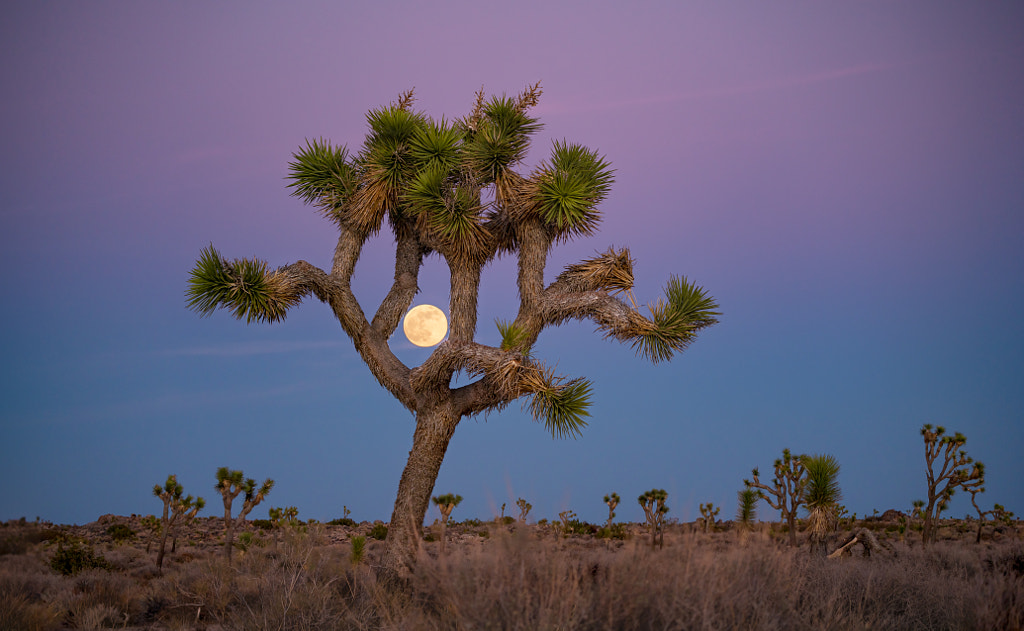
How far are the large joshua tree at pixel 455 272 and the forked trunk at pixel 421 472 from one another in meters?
0.02

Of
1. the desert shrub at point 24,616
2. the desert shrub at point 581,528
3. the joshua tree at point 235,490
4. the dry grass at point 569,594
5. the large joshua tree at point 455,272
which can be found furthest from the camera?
the desert shrub at point 581,528

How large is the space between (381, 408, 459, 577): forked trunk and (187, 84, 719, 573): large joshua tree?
0.9 inches

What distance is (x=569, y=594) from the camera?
5.34 meters

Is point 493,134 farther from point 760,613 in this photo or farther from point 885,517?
point 885,517

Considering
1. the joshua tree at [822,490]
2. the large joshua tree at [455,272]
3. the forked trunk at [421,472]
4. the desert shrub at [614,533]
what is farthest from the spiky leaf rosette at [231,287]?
the desert shrub at [614,533]

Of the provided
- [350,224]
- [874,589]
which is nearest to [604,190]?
[350,224]

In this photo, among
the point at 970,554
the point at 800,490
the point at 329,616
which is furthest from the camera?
the point at 800,490

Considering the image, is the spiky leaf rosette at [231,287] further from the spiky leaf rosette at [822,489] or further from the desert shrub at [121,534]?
the desert shrub at [121,534]

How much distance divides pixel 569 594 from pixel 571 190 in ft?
29.4

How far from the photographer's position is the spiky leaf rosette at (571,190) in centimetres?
1310

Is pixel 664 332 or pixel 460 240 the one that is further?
pixel 460 240

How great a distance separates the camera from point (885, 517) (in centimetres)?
3800

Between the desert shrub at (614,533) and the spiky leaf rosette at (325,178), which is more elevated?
the spiky leaf rosette at (325,178)

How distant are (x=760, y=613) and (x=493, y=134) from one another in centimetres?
1019
